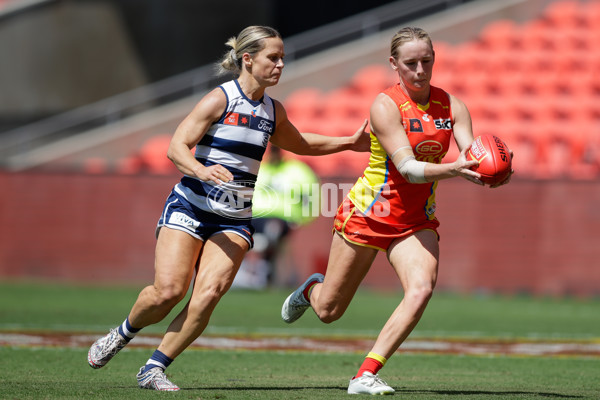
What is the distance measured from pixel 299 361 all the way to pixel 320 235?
805 centimetres

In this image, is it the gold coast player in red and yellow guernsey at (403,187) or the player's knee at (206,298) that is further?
the gold coast player in red and yellow guernsey at (403,187)

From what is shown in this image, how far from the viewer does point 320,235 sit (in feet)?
50.8

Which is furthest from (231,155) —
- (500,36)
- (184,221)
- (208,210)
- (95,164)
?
(500,36)

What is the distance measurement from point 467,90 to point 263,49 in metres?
12.8

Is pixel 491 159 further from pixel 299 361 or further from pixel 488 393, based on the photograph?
pixel 299 361

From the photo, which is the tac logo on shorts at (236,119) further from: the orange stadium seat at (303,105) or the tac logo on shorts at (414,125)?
the orange stadium seat at (303,105)

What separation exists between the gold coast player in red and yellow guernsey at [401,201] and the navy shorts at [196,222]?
653 millimetres

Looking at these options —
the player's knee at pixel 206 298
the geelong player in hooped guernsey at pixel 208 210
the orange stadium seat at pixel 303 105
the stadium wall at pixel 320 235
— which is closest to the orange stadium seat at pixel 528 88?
the orange stadium seat at pixel 303 105

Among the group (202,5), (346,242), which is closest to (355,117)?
(202,5)

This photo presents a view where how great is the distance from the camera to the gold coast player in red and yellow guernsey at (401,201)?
5.64 m

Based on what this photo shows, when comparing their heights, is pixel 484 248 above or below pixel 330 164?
below

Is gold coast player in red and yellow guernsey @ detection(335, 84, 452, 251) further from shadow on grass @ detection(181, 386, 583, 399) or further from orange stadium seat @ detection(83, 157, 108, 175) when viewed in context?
orange stadium seat @ detection(83, 157, 108, 175)

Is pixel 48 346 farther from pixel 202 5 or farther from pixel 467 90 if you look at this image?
pixel 202 5

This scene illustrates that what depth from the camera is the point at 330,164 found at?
1695cm
